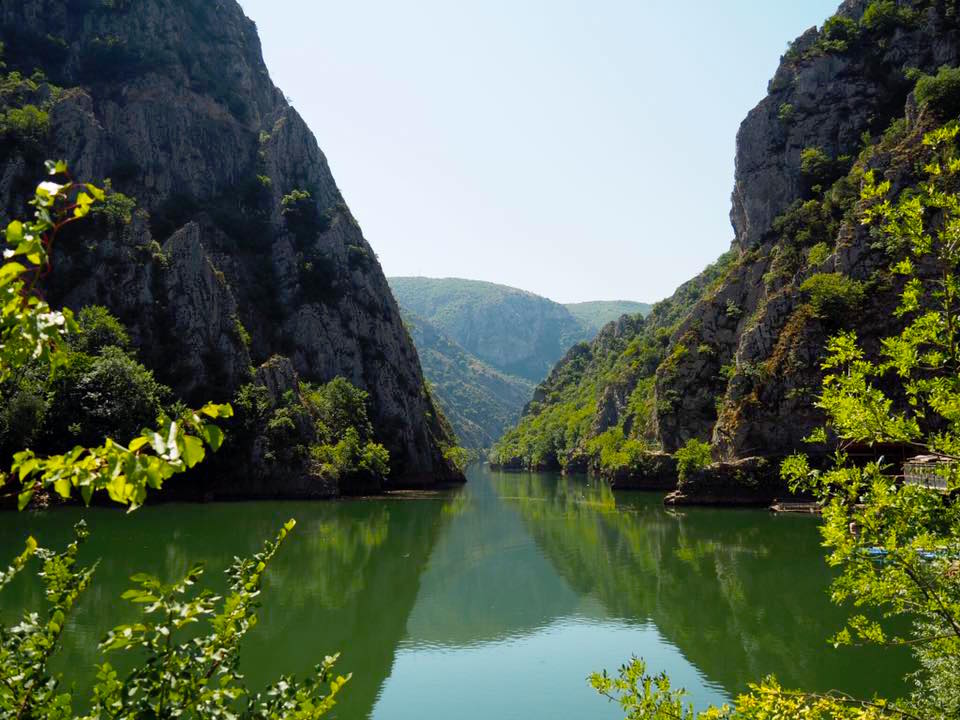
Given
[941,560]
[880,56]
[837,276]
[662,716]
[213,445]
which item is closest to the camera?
[213,445]

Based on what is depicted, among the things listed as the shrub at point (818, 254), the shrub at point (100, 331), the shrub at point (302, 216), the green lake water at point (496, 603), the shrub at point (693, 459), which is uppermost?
the shrub at point (302, 216)

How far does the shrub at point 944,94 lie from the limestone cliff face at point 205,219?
246 ft

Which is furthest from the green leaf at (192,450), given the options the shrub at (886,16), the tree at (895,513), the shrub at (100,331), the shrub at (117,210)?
the shrub at (886,16)

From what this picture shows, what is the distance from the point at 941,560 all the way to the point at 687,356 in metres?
81.0

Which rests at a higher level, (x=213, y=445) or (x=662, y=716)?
(x=213, y=445)

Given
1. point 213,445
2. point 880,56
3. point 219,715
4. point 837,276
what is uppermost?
point 880,56

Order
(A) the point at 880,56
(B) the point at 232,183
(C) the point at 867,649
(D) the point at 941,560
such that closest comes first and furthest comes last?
(D) the point at 941,560
(C) the point at 867,649
(A) the point at 880,56
(B) the point at 232,183

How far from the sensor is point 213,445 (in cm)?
259

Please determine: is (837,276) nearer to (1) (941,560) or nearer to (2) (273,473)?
(2) (273,473)

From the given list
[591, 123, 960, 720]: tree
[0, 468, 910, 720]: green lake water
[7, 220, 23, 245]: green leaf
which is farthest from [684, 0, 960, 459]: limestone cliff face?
[7, 220, 23, 245]: green leaf

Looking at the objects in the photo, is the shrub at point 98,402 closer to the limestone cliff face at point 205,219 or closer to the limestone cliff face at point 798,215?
the limestone cliff face at point 205,219

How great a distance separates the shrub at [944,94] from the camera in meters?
63.2

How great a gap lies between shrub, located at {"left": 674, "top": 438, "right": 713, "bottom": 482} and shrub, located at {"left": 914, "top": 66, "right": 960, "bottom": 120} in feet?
131

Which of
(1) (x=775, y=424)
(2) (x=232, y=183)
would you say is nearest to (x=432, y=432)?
(2) (x=232, y=183)
